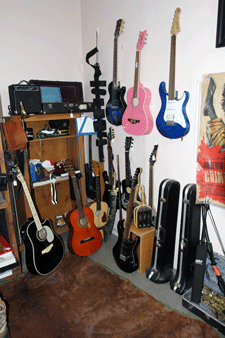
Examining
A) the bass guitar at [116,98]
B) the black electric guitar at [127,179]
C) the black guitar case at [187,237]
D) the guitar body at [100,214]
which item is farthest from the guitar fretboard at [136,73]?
the guitar body at [100,214]

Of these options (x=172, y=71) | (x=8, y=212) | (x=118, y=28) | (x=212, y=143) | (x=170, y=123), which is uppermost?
(x=118, y=28)

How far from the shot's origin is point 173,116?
189 cm

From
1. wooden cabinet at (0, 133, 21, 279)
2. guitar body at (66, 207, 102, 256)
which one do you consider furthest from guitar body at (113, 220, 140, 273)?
wooden cabinet at (0, 133, 21, 279)

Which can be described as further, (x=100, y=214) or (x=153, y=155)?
(x=100, y=214)

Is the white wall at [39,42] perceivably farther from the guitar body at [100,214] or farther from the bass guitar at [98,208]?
the guitar body at [100,214]

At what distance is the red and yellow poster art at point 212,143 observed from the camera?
5.37 feet

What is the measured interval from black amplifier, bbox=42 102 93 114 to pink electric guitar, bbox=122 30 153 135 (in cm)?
54

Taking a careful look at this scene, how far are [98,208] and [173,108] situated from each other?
135 centimetres

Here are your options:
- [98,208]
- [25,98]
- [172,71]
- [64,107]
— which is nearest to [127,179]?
[98,208]

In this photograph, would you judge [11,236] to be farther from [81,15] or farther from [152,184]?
[81,15]

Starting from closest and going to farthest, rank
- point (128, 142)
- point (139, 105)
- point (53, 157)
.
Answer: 1. point (139, 105)
2. point (128, 142)
3. point (53, 157)

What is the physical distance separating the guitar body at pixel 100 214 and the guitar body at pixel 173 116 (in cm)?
114

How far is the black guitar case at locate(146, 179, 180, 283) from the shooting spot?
198 centimetres

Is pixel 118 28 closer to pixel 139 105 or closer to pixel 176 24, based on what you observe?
pixel 176 24
